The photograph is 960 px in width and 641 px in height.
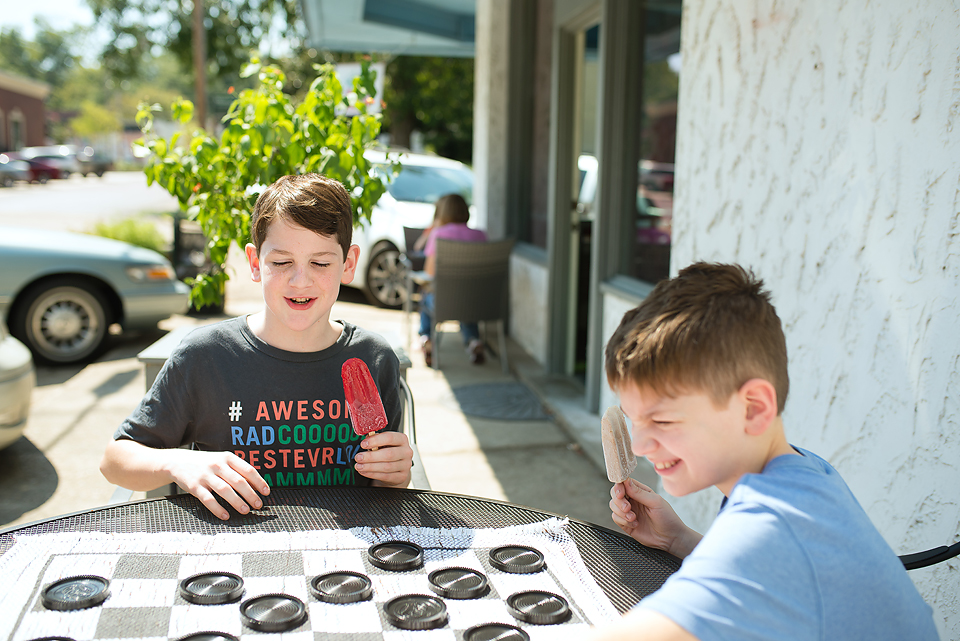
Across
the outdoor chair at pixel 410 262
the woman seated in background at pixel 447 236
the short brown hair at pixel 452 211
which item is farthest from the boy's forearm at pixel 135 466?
the outdoor chair at pixel 410 262

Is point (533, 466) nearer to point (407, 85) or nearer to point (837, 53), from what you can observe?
point (837, 53)

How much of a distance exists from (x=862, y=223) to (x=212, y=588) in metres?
2.00

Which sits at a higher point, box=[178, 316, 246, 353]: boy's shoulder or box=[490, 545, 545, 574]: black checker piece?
box=[178, 316, 246, 353]: boy's shoulder

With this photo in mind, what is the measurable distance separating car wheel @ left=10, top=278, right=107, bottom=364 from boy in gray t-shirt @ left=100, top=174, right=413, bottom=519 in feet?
16.8

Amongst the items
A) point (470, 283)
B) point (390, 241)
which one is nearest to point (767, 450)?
point (470, 283)

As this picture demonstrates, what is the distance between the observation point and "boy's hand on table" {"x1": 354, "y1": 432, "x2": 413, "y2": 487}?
1758 mm

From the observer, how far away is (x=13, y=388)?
4.18 m

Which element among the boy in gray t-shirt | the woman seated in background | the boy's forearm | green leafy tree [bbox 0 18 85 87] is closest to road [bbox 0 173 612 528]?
the woman seated in background

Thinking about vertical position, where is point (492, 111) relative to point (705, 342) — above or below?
above

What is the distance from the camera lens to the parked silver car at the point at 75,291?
6242mm

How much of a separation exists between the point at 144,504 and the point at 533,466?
313cm

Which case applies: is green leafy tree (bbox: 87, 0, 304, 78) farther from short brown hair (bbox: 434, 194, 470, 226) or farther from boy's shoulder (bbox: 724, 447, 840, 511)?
boy's shoulder (bbox: 724, 447, 840, 511)

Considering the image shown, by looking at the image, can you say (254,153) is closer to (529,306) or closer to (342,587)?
(342,587)

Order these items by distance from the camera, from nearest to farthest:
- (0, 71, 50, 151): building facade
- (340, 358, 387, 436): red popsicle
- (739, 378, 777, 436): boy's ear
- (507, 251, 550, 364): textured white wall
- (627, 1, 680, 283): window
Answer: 1. (739, 378, 777, 436): boy's ear
2. (340, 358, 387, 436): red popsicle
3. (627, 1, 680, 283): window
4. (507, 251, 550, 364): textured white wall
5. (0, 71, 50, 151): building facade
